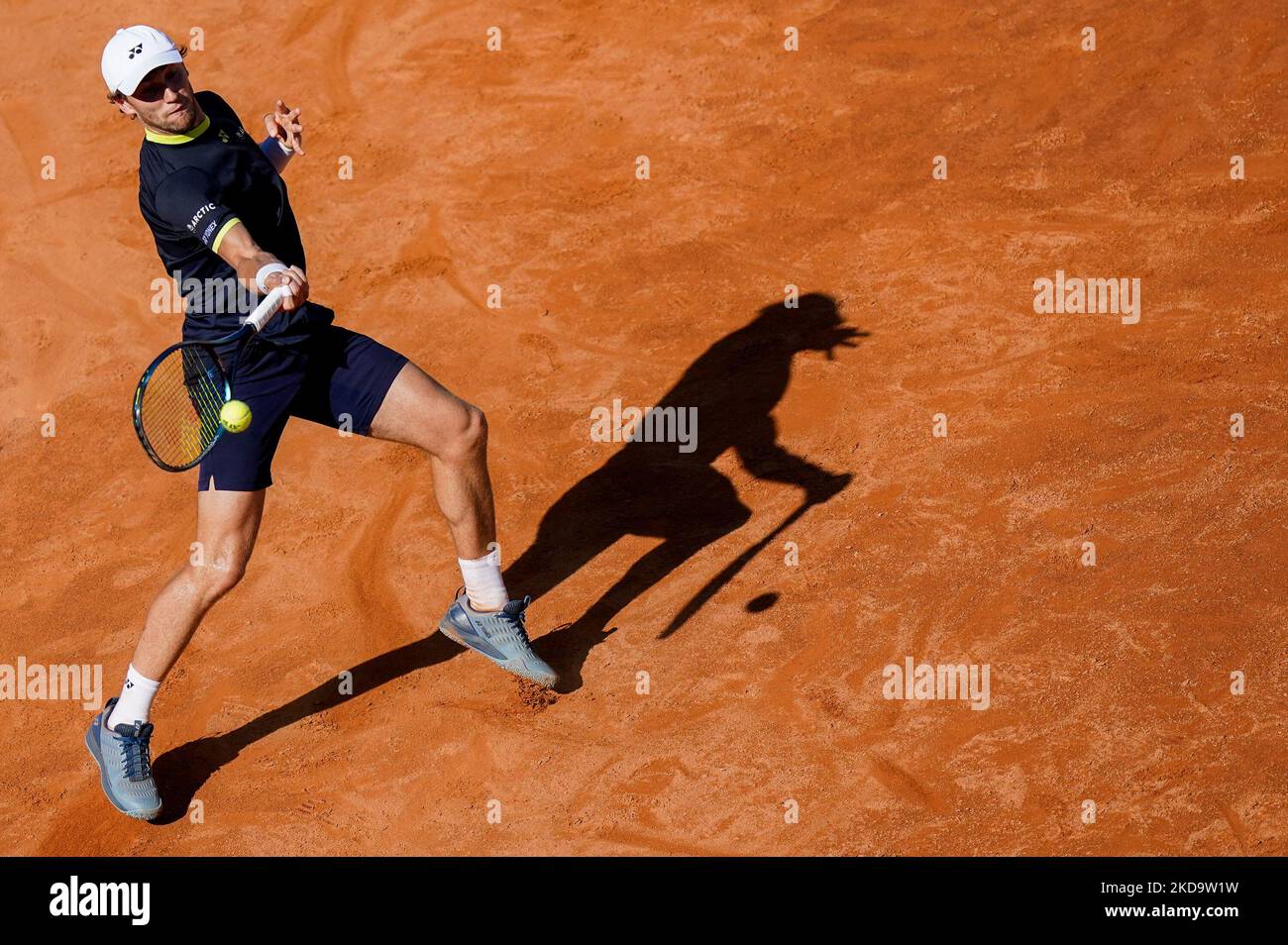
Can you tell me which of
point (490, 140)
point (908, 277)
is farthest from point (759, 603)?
point (490, 140)

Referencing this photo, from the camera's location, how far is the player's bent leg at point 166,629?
559cm

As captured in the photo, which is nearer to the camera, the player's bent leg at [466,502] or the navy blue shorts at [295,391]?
the navy blue shorts at [295,391]

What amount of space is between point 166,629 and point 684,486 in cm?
242

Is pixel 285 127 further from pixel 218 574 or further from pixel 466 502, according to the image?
Answer: pixel 218 574

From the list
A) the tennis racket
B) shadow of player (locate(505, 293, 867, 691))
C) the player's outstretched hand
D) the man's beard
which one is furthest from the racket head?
shadow of player (locate(505, 293, 867, 691))

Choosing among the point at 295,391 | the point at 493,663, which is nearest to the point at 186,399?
the point at 295,391

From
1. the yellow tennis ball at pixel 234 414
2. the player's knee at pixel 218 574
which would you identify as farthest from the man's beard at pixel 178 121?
the player's knee at pixel 218 574

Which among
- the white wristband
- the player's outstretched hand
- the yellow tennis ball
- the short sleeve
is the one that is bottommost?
the yellow tennis ball

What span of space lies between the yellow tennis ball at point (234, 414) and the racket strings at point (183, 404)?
226 millimetres

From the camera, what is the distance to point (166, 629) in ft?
18.5

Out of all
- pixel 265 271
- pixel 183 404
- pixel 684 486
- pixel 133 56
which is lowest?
pixel 684 486

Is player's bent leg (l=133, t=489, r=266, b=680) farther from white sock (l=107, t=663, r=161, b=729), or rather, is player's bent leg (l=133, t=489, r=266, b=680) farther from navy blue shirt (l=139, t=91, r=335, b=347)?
navy blue shirt (l=139, t=91, r=335, b=347)

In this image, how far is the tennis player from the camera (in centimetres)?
531

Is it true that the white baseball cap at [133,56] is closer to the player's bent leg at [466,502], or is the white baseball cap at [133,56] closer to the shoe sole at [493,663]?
the player's bent leg at [466,502]
